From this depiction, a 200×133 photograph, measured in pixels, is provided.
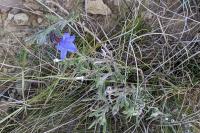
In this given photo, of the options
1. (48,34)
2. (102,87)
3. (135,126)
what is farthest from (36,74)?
(135,126)

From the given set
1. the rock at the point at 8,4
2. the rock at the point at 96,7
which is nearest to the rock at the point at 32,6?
the rock at the point at 8,4

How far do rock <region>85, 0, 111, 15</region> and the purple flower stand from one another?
0.22 metres

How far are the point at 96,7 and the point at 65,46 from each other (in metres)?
0.27

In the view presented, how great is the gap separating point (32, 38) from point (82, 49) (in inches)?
7.3

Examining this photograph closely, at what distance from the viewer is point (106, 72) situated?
1.28 m

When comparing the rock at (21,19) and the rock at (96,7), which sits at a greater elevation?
the rock at (96,7)

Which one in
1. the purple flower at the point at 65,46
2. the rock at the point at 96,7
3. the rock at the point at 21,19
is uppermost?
the rock at the point at 96,7

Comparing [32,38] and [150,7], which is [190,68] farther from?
[32,38]

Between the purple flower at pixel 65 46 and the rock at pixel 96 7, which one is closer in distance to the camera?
the purple flower at pixel 65 46

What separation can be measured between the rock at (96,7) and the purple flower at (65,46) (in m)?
0.22

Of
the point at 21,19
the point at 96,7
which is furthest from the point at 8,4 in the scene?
the point at 96,7

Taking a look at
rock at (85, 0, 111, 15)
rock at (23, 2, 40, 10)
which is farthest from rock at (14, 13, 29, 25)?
rock at (85, 0, 111, 15)

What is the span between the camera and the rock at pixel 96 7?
140 centimetres

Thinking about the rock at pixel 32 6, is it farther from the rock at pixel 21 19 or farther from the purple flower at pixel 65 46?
the purple flower at pixel 65 46
